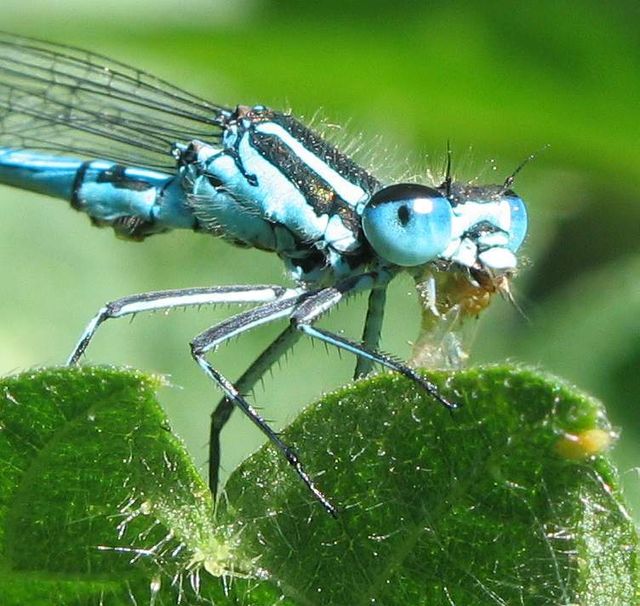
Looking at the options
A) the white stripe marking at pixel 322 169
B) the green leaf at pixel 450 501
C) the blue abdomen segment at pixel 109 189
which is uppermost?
the blue abdomen segment at pixel 109 189

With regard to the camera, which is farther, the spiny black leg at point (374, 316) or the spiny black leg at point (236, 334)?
the spiny black leg at point (374, 316)

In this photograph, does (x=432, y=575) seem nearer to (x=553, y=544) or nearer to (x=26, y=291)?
(x=553, y=544)

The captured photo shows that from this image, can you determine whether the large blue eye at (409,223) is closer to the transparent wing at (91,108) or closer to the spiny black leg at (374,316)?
the spiny black leg at (374,316)

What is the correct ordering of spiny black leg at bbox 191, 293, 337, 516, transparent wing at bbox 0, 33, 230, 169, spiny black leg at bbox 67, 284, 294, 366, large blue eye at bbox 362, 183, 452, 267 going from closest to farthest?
spiny black leg at bbox 191, 293, 337, 516, large blue eye at bbox 362, 183, 452, 267, spiny black leg at bbox 67, 284, 294, 366, transparent wing at bbox 0, 33, 230, 169

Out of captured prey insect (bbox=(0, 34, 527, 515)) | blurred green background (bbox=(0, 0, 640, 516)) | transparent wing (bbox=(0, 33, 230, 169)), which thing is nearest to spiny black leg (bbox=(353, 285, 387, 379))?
captured prey insect (bbox=(0, 34, 527, 515))

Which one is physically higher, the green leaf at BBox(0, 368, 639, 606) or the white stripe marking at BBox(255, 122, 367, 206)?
the white stripe marking at BBox(255, 122, 367, 206)

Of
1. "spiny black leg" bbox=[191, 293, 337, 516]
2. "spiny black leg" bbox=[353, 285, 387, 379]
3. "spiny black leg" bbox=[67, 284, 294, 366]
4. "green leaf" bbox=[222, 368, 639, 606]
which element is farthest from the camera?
"spiny black leg" bbox=[353, 285, 387, 379]

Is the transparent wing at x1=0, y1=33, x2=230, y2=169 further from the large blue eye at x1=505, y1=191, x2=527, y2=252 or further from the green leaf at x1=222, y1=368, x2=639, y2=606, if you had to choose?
the green leaf at x1=222, y1=368, x2=639, y2=606

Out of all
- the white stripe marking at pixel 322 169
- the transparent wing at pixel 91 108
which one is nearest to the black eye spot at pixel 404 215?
the white stripe marking at pixel 322 169
